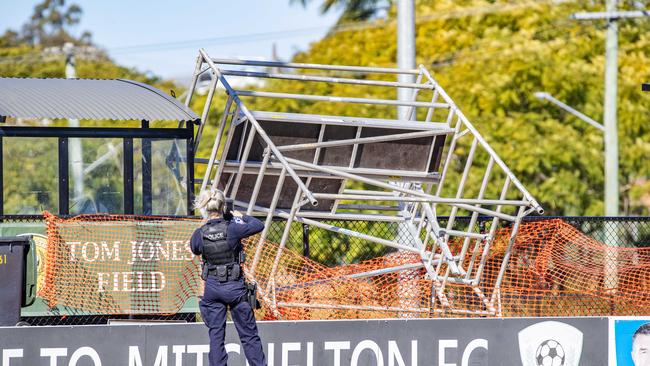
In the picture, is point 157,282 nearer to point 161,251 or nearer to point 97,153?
point 161,251

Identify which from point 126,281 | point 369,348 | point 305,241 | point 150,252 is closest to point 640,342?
point 369,348

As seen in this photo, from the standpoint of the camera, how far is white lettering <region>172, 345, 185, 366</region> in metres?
9.51

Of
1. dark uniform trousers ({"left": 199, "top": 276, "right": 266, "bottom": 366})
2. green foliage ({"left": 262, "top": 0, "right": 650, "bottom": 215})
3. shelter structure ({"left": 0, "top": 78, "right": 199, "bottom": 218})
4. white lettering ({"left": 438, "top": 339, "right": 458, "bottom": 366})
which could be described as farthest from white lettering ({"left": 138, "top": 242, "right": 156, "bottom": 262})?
green foliage ({"left": 262, "top": 0, "right": 650, "bottom": 215})

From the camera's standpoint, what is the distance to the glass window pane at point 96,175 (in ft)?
35.3

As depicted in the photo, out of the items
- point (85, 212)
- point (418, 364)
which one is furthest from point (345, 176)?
point (85, 212)

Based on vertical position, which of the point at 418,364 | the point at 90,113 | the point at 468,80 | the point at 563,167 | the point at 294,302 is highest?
the point at 468,80

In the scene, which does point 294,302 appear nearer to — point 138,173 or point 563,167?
point 138,173

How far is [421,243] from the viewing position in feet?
38.9

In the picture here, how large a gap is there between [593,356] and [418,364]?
1.83 metres

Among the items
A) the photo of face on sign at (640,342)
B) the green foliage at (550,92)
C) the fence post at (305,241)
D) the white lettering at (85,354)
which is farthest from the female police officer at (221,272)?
the green foliage at (550,92)

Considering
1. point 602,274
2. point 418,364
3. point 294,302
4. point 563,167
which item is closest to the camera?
point 418,364

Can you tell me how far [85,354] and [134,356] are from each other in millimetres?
438

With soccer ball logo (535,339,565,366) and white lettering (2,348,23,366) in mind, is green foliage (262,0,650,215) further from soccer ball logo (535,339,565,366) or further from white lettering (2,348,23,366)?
white lettering (2,348,23,366)

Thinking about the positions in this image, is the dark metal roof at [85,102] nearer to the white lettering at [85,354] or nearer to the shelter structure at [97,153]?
the shelter structure at [97,153]
